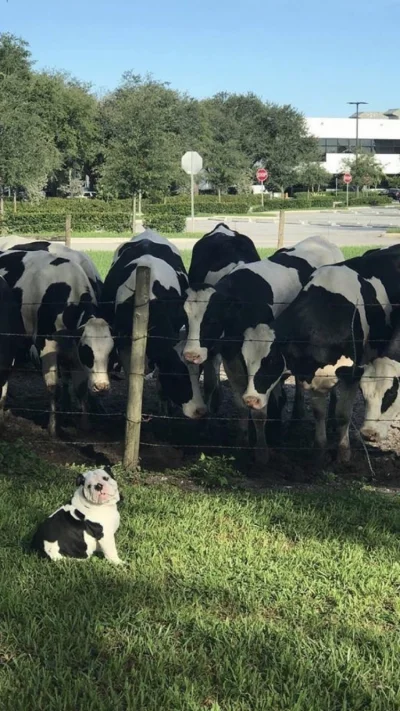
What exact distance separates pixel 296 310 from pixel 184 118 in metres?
64.6

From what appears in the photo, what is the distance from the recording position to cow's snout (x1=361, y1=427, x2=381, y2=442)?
264 inches

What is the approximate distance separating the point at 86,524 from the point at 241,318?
367 cm

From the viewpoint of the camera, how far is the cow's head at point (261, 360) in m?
7.42

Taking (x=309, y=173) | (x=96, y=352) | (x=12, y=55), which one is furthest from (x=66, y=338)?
(x=309, y=173)

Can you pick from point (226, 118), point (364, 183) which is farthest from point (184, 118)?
point (364, 183)

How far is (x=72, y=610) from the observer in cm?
403

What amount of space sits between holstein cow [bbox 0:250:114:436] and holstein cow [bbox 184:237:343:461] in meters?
0.91

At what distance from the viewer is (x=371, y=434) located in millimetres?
6703

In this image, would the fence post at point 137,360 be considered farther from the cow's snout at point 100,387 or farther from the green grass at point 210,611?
the cow's snout at point 100,387

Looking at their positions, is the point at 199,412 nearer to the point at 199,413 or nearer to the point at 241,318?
the point at 199,413

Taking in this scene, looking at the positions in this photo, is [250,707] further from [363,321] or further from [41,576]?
[363,321]

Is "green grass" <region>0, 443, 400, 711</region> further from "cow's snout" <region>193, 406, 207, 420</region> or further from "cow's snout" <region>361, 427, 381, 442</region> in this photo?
"cow's snout" <region>193, 406, 207, 420</region>

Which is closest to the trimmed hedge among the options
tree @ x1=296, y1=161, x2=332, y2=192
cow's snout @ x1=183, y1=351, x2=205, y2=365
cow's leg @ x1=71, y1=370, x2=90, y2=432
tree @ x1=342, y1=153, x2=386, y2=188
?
cow's leg @ x1=71, y1=370, x2=90, y2=432

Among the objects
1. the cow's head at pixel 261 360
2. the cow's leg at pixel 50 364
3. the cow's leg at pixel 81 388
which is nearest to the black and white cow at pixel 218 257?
the cow's leg at pixel 81 388
